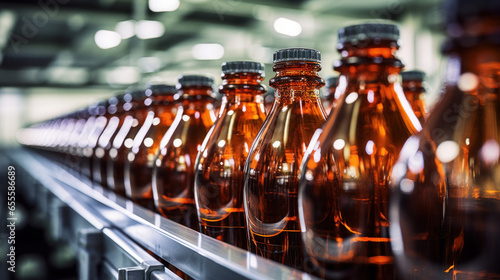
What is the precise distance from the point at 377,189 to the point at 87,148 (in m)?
1.15

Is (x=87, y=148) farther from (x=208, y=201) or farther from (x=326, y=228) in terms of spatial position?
(x=326, y=228)

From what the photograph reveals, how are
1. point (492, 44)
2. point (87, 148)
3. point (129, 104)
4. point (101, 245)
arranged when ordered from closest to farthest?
point (492, 44) → point (101, 245) → point (129, 104) → point (87, 148)

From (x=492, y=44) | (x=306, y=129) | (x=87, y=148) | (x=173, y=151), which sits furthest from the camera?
(x=87, y=148)

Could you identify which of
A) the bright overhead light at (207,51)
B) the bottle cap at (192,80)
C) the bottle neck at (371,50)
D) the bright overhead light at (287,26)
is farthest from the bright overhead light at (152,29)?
the bottle neck at (371,50)

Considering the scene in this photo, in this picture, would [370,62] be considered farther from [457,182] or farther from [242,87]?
[242,87]

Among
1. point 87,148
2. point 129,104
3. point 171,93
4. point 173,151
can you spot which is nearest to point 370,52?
point 173,151

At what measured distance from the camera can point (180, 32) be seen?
13.5 feet

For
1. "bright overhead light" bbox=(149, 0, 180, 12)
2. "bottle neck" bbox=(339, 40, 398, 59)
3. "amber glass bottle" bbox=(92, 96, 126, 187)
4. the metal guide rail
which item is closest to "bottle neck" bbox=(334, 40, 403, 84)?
"bottle neck" bbox=(339, 40, 398, 59)

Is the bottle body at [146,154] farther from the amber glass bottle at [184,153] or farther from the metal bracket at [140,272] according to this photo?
the metal bracket at [140,272]

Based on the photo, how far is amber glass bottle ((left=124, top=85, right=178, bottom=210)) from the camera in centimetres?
79

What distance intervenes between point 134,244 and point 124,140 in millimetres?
333

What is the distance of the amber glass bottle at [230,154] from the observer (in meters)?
0.52

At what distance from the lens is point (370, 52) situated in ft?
1.17

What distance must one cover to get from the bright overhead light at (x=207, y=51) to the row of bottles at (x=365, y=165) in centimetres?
429
